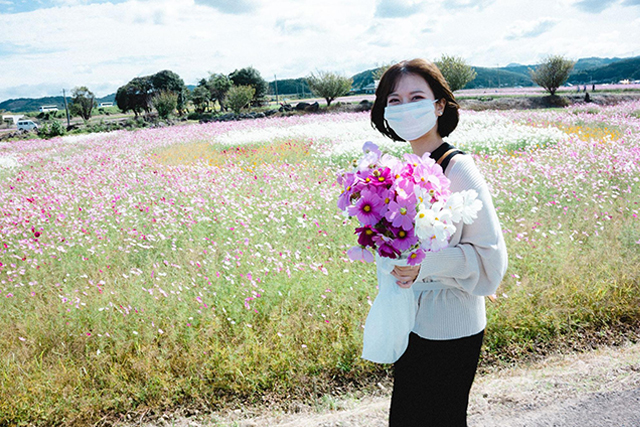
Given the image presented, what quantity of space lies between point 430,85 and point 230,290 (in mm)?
2844

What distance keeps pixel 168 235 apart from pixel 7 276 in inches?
70.2

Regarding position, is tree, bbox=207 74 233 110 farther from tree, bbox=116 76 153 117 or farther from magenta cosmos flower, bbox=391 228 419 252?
magenta cosmos flower, bbox=391 228 419 252

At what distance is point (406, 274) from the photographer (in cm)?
167

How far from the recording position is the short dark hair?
194 centimetres

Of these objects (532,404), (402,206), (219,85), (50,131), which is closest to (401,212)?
(402,206)

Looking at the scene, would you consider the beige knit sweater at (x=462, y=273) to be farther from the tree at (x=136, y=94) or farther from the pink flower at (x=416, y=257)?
Result: the tree at (x=136, y=94)

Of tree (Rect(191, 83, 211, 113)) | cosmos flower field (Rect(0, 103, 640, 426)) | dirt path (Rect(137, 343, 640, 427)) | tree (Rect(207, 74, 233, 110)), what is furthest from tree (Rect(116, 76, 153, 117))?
dirt path (Rect(137, 343, 640, 427))

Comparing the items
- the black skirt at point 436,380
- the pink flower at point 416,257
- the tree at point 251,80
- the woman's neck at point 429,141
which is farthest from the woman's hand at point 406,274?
the tree at point 251,80

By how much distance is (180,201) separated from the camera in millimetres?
6664

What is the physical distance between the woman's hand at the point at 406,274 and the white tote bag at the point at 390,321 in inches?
2.1

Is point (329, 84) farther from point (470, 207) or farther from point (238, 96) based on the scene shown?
point (470, 207)

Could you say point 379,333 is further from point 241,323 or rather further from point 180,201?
point 180,201

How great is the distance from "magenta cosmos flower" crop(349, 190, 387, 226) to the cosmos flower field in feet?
6.74

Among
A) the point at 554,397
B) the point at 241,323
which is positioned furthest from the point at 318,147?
the point at 554,397
